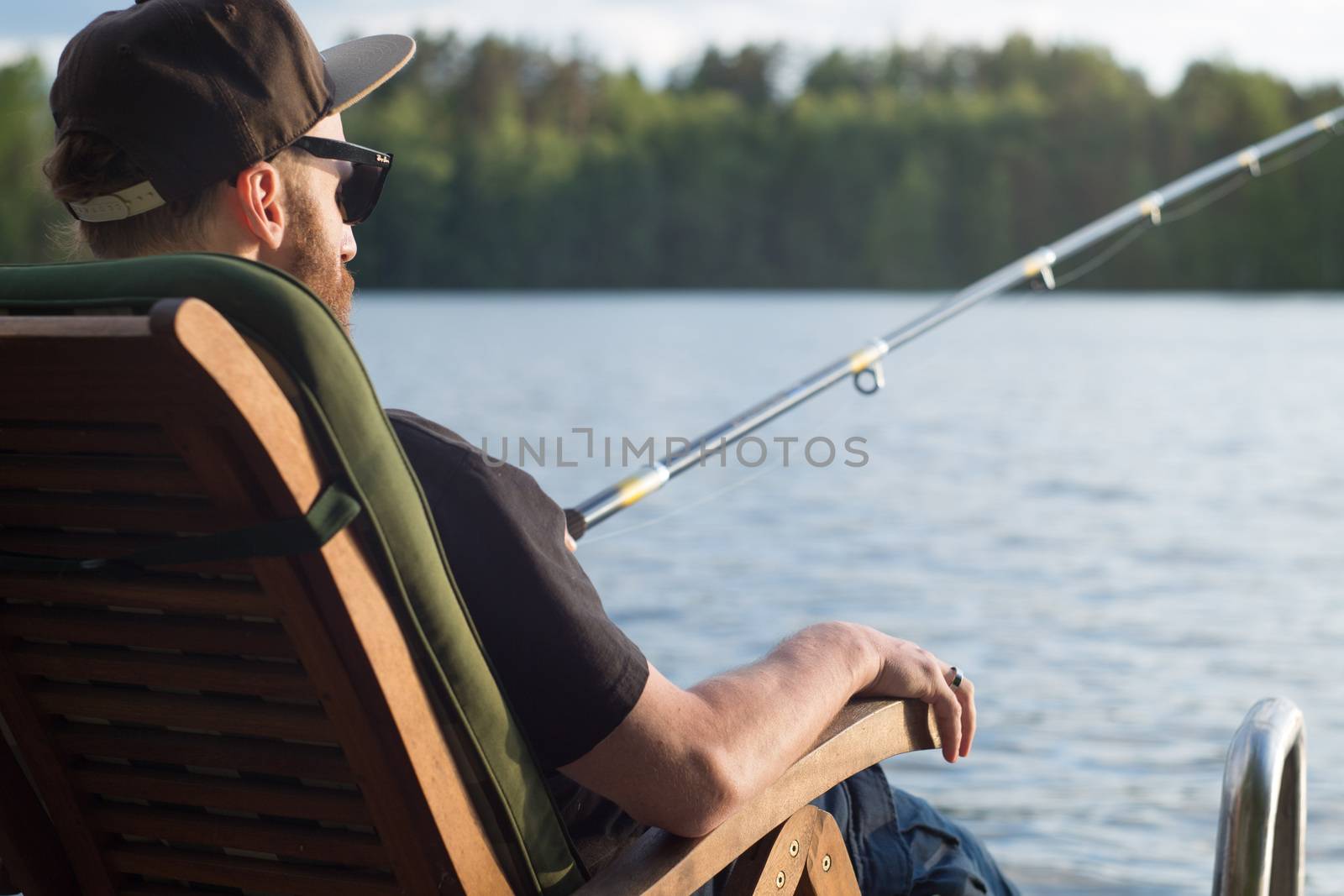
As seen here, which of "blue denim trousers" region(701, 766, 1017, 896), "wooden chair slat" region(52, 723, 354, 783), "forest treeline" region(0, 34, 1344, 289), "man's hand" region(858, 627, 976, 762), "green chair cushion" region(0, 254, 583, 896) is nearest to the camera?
"green chair cushion" region(0, 254, 583, 896)

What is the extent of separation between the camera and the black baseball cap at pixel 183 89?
147 cm

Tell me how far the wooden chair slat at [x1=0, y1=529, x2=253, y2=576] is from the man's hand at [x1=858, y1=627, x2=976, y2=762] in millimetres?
736

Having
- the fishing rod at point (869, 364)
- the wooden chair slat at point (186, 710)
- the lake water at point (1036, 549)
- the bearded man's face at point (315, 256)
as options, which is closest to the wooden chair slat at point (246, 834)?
the wooden chair slat at point (186, 710)

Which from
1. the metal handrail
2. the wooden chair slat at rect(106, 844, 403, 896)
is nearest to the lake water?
the metal handrail

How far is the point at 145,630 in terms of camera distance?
1344mm

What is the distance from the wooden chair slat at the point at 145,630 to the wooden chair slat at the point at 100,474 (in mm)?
129

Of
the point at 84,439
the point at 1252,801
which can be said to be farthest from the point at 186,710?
the point at 1252,801

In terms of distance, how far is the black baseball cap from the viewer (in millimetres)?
1469

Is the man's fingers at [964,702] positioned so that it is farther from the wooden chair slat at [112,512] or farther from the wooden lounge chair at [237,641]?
the wooden chair slat at [112,512]

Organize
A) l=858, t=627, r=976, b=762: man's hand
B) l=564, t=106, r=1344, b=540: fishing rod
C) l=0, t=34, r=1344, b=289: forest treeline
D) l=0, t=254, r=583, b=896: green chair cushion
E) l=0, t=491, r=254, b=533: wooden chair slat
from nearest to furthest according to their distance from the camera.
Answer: l=0, t=254, r=583, b=896: green chair cushion
l=0, t=491, r=254, b=533: wooden chair slat
l=858, t=627, r=976, b=762: man's hand
l=564, t=106, r=1344, b=540: fishing rod
l=0, t=34, r=1344, b=289: forest treeline

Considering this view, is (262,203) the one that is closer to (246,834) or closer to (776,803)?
(246,834)

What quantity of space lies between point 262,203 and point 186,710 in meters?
0.50

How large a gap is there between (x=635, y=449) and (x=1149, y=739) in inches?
359

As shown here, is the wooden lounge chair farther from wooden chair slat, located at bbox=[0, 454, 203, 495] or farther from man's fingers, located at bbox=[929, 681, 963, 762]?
man's fingers, located at bbox=[929, 681, 963, 762]
